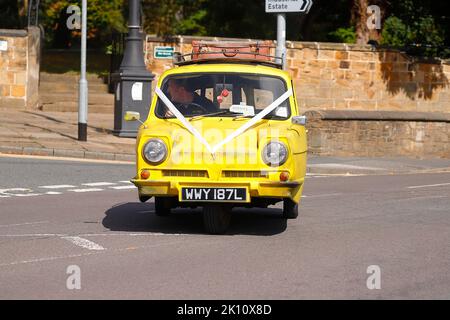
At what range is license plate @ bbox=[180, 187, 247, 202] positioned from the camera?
11031 millimetres

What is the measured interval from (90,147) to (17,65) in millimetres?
8533

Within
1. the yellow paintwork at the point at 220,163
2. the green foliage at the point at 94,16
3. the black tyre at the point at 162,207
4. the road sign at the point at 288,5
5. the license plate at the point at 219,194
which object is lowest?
the black tyre at the point at 162,207

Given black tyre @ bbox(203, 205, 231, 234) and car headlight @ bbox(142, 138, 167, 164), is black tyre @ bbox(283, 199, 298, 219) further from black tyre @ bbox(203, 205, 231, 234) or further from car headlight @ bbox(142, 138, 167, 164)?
car headlight @ bbox(142, 138, 167, 164)

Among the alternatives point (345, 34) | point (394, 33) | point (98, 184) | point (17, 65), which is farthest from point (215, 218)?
point (345, 34)

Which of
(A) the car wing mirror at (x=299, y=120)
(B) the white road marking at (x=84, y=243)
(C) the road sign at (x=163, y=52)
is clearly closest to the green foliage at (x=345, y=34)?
(C) the road sign at (x=163, y=52)

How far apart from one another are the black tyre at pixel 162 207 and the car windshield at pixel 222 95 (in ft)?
3.41

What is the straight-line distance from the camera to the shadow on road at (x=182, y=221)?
472 inches

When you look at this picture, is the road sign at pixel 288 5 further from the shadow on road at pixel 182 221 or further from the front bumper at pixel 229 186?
the front bumper at pixel 229 186

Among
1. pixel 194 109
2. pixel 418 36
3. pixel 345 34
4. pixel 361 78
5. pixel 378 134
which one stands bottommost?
pixel 378 134

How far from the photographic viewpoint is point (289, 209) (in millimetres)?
12695

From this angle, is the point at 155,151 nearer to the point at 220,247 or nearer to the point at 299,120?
the point at 220,247

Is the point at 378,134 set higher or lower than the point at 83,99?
lower

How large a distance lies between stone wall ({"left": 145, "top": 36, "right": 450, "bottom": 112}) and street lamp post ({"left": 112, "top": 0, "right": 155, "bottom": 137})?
360cm

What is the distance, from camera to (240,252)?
1034 cm
